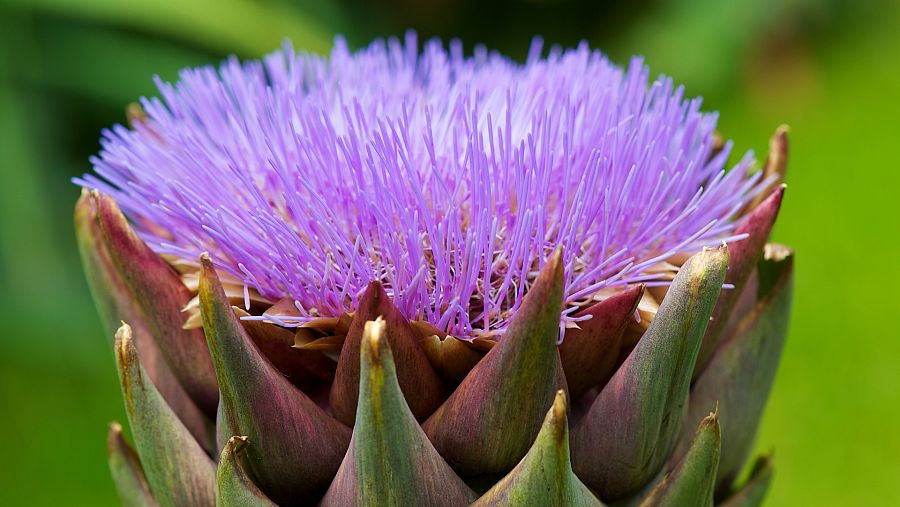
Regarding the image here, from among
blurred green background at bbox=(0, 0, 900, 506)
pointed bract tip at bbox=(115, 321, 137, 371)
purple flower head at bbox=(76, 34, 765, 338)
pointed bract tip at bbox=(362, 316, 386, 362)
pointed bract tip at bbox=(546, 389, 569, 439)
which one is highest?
blurred green background at bbox=(0, 0, 900, 506)

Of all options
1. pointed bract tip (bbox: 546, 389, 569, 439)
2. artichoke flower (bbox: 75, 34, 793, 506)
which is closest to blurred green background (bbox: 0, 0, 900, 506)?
artichoke flower (bbox: 75, 34, 793, 506)

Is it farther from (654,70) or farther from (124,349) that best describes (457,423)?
(654,70)

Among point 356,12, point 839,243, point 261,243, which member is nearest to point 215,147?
point 261,243

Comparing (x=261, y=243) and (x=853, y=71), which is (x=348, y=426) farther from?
(x=853, y=71)

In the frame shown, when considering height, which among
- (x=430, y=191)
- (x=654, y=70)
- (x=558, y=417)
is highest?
(x=654, y=70)

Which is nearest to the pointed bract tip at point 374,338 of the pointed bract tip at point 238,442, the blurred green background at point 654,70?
the pointed bract tip at point 238,442

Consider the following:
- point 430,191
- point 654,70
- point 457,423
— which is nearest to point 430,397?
point 457,423

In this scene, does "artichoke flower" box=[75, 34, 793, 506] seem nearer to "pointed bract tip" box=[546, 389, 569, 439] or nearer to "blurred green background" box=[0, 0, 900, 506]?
"pointed bract tip" box=[546, 389, 569, 439]
